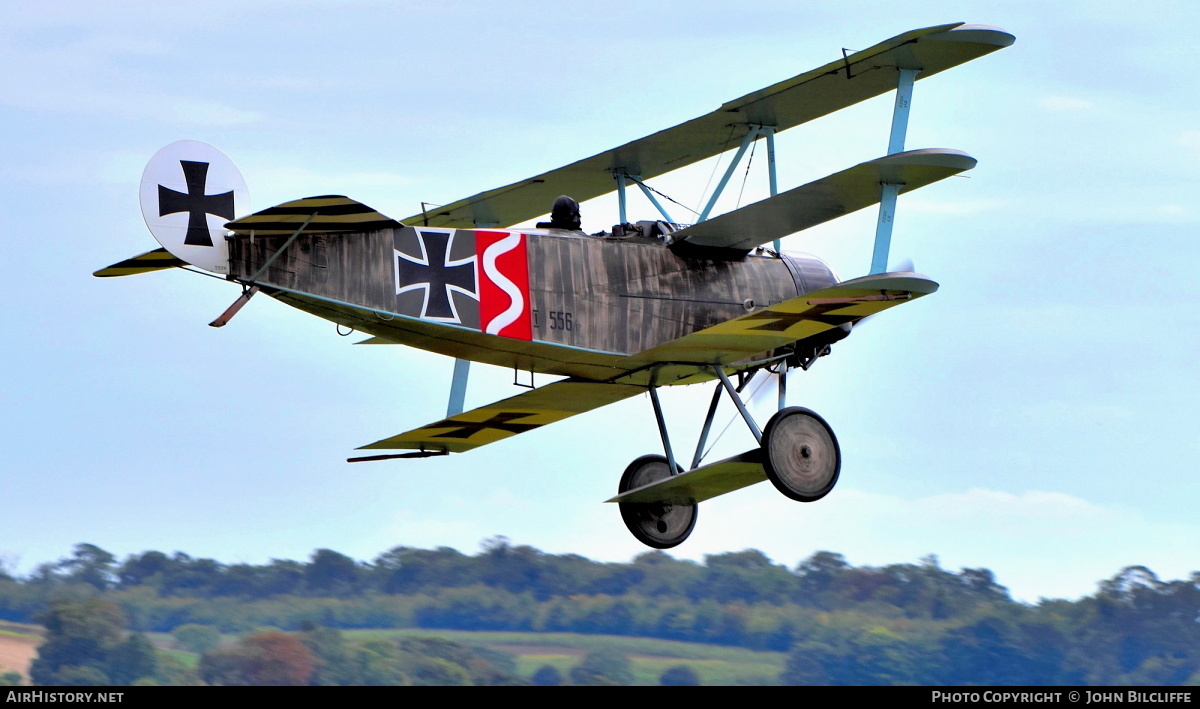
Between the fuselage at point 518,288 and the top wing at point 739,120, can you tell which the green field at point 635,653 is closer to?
the top wing at point 739,120

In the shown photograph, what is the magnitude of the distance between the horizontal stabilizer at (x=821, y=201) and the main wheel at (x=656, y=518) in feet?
9.07

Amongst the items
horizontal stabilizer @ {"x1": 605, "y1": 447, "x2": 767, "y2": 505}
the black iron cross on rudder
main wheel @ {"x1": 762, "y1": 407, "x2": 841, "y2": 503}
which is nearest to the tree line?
horizontal stabilizer @ {"x1": 605, "y1": 447, "x2": 767, "y2": 505}

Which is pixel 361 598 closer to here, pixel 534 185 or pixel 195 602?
pixel 195 602

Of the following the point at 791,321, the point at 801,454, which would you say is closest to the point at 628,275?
the point at 791,321

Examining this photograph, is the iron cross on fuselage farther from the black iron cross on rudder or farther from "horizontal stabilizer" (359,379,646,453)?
"horizontal stabilizer" (359,379,646,453)

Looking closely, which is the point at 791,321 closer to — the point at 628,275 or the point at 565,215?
the point at 628,275

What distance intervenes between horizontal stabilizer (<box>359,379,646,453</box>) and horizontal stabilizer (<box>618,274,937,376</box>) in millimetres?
862

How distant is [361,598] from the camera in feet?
82.1

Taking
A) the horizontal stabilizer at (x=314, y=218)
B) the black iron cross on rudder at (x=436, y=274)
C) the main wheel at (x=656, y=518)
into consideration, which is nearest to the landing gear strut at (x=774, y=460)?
the main wheel at (x=656, y=518)

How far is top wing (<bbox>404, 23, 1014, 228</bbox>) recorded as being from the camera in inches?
587

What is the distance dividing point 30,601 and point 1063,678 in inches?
675

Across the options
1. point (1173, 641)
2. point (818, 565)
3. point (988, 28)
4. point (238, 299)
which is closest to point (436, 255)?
point (238, 299)

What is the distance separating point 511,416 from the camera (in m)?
16.8

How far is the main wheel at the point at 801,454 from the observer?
15117mm
